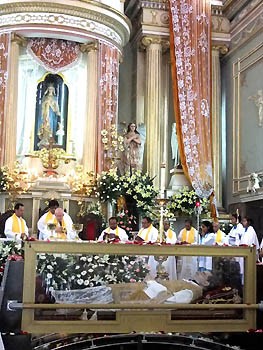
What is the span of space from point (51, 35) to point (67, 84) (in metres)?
1.47

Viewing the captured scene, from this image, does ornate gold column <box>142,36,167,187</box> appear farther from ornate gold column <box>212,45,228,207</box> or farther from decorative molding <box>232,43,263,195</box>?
decorative molding <box>232,43,263,195</box>

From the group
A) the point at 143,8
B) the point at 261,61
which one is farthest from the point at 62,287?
the point at 143,8

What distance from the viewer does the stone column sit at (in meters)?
17.1

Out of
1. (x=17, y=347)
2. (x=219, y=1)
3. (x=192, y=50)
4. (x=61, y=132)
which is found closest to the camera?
(x=17, y=347)

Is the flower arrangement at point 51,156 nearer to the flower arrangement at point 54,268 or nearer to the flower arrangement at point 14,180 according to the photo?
the flower arrangement at point 14,180

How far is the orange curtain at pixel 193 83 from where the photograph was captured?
639 inches

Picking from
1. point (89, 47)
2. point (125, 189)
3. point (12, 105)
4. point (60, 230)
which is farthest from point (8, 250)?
point (89, 47)

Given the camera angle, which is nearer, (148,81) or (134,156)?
(134,156)

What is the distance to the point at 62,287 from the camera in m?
4.86

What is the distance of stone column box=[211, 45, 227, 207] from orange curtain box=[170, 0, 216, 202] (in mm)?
563

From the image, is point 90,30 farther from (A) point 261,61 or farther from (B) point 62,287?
(B) point 62,287

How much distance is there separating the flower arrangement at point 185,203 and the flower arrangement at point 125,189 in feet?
3.47

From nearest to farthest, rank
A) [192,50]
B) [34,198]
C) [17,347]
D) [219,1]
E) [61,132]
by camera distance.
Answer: [17,347]
[34,198]
[61,132]
[192,50]
[219,1]

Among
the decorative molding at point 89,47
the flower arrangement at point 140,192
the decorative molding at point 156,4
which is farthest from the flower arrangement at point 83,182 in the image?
the decorative molding at point 156,4
